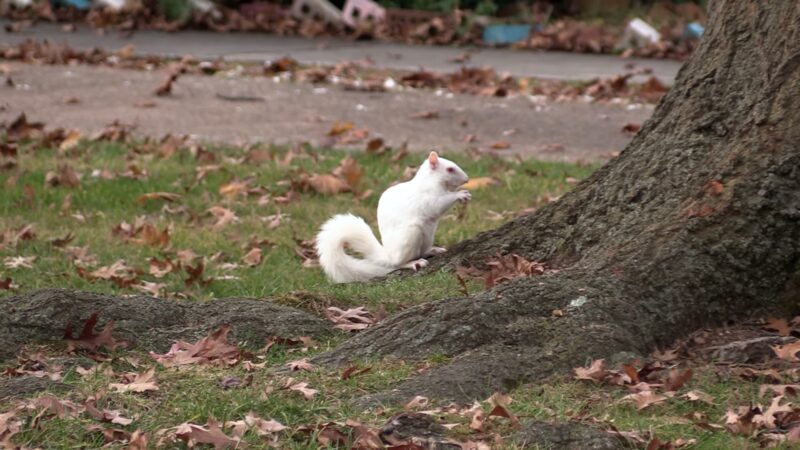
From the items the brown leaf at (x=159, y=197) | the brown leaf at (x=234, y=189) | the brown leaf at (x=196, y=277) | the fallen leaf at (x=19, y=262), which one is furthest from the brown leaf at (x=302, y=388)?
the brown leaf at (x=234, y=189)

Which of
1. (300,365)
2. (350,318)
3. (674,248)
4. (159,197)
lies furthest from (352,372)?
(159,197)

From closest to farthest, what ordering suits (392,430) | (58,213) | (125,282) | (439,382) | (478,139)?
(392,430) → (439,382) → (125,282) → (58,213) → (478,139)

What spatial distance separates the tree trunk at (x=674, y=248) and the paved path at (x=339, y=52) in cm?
741

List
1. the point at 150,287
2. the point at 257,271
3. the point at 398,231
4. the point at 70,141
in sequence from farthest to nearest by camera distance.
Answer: the point at 70,141, the point at 257,271, the point at 150,287, the point at 398,231

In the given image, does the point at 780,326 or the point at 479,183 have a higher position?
the point at 780,326

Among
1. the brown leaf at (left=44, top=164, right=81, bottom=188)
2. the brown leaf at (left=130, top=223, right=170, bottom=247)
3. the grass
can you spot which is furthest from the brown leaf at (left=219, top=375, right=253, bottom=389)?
the brown leaf at (left=44, top=164, right=81, bottom=188)

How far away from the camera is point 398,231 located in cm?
624

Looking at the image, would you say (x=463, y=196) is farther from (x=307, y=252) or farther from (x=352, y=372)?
(x=352, y=372)

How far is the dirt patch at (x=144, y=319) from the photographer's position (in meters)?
4.88

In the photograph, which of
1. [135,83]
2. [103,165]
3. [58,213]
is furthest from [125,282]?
[135,83]

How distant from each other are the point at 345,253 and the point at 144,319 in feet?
5.18

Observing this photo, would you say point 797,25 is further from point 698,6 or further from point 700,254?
point 698,6

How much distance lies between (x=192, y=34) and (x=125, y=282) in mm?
8991

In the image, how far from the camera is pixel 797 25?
16.3 feet
